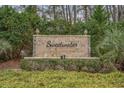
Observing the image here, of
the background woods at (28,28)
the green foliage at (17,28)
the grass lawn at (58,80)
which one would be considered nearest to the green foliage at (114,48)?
the grass lawn at (58,80)

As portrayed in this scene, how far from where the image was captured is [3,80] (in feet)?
36.3

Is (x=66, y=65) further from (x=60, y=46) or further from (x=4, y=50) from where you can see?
(x=4, y=50)

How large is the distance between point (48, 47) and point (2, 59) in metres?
3.08

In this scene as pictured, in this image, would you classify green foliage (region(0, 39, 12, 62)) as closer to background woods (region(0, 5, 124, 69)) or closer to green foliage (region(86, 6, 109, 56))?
background woods (region(0, 5, 124, 69))

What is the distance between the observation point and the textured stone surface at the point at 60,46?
49.5ft

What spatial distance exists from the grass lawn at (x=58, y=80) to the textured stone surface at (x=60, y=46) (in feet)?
9.42

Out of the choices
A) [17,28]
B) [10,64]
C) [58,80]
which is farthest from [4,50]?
[58,80]

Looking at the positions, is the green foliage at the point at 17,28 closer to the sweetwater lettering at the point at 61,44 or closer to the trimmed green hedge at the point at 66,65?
the sweetwater lettering at the point at 61,44

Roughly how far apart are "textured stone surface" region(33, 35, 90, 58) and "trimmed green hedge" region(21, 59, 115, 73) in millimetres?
960

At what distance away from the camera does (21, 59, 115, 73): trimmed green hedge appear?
13867 millimetres

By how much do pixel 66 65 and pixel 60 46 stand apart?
1306 mm

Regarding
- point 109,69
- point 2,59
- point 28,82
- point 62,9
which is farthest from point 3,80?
point 62,9

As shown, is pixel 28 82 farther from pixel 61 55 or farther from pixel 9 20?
pixel 9 20
